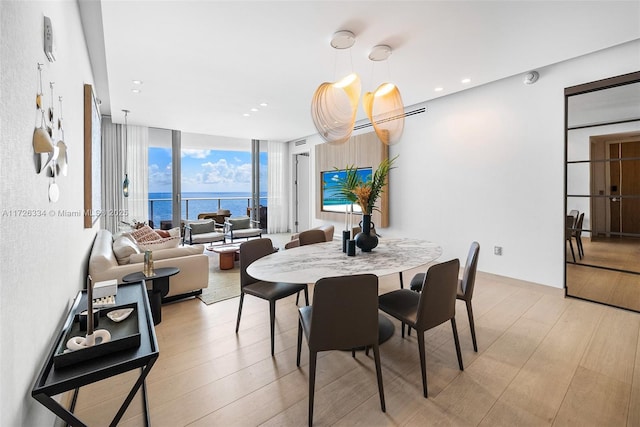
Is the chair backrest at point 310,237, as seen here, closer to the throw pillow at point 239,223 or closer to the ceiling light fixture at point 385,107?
the ceiling light fixture at point 385,107

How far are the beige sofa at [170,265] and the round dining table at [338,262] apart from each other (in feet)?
4.57

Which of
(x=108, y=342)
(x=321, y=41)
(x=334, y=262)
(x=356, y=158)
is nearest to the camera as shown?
(x=108, y=342)

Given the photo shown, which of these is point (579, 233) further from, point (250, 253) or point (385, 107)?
point (250, 253)

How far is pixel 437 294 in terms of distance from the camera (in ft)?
6.12

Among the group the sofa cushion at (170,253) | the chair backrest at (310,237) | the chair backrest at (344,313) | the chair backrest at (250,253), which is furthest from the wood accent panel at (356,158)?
the chair backrest at (344,313)

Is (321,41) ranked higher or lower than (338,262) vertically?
higher

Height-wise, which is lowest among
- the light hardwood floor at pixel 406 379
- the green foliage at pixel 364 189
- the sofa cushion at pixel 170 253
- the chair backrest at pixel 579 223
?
the light hardwood floor at pixel 406 379

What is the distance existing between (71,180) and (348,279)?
190 cm

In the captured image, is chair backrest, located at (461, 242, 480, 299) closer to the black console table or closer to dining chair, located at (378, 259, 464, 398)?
dining chair, located at (378, 259, 464, 398)

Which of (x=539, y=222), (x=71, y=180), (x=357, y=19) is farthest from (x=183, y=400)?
(x=539, y=222)

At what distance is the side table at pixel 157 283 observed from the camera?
2795 mm

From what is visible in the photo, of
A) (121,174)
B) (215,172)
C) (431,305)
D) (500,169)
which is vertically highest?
(215,172)

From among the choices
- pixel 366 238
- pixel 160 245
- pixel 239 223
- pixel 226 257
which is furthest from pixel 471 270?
pixel 239 223

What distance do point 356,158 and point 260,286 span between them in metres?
3.97
